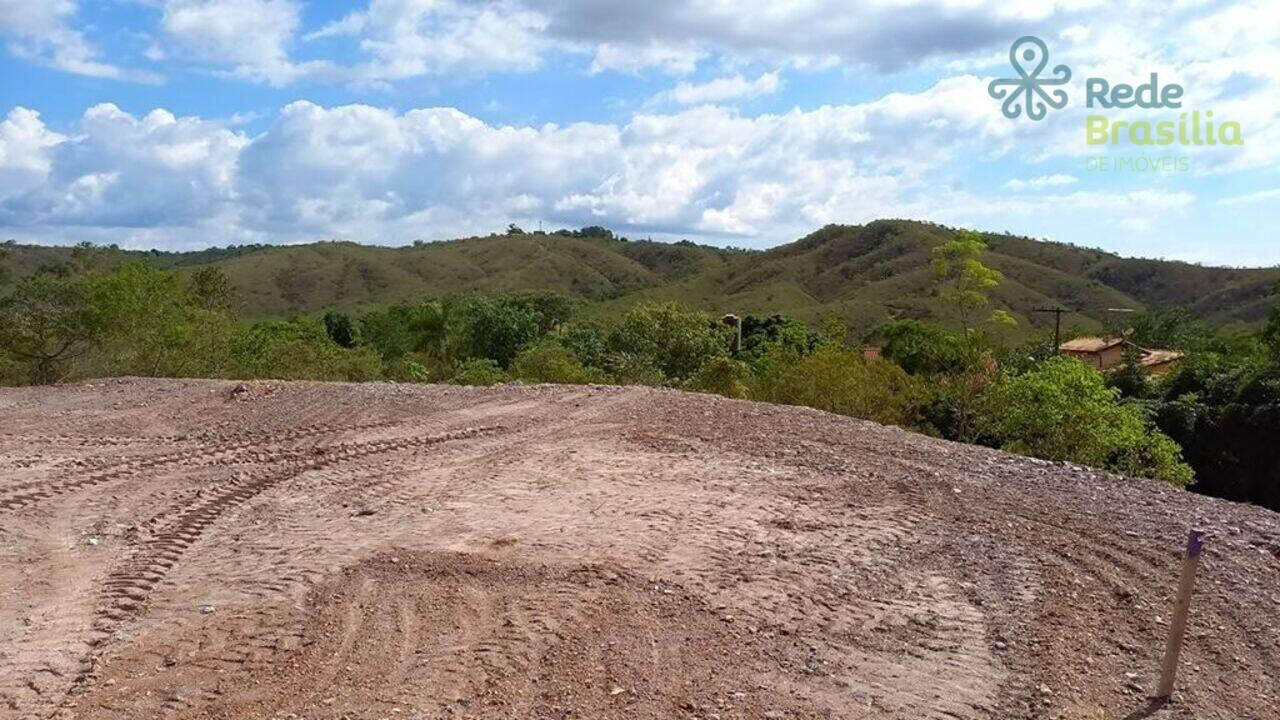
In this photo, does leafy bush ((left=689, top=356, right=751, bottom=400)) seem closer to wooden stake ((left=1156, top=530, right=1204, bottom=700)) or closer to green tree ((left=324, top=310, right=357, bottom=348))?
wooden stake ((left=1156, top=530, right=1204, bottom=700))

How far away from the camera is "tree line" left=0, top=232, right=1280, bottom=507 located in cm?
1454

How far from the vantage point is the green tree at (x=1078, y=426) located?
44.9 feet

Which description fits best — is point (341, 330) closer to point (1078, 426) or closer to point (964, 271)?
point (964, 271)

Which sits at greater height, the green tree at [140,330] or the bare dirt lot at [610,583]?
the green tree at [140,330]

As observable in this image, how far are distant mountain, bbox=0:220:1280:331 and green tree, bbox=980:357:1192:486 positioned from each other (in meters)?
44.7

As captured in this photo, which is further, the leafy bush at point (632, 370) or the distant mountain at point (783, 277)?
the distant mountain at point (783, 277)

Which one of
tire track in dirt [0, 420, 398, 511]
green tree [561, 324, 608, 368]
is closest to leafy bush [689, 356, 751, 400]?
green tree [561, 324, 608, 368]

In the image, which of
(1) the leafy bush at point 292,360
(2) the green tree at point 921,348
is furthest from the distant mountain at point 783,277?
(1) the leafy bush at point 292,360

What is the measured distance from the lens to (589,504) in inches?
281

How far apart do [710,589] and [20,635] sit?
134 inches

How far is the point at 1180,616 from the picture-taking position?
434cm

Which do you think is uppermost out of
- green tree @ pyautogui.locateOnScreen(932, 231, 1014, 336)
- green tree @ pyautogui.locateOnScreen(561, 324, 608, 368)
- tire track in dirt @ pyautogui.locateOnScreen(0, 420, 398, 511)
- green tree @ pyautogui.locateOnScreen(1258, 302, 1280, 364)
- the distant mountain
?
the distant mountain

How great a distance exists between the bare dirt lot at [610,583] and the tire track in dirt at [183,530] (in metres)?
0.03

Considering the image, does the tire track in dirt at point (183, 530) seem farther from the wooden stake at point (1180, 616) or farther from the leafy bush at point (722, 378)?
the leafy bush at point (722, 378)
